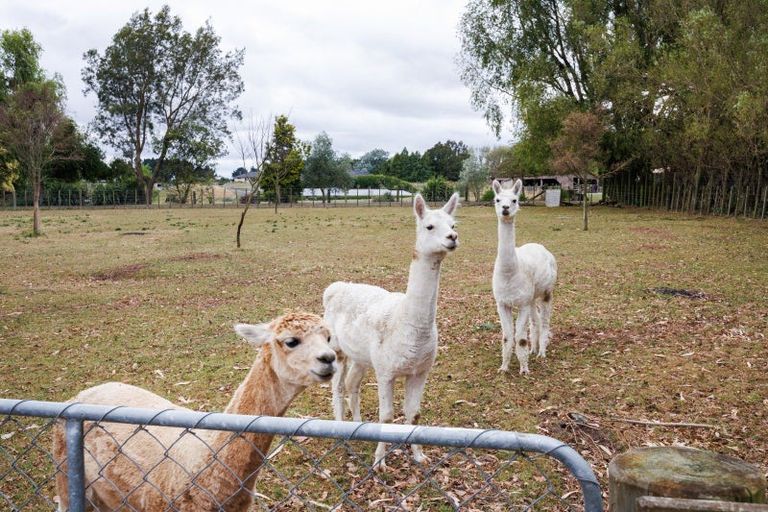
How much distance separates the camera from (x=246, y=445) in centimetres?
287

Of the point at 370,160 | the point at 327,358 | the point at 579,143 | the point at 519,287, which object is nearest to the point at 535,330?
the point at 519,287

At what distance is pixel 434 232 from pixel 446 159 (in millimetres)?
99293

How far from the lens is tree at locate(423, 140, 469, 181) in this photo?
100375 millimetres

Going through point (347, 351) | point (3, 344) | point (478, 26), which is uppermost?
point (478, 26)

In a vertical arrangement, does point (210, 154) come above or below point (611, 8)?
below

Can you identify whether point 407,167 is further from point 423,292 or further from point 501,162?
point 423,292

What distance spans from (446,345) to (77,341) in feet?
18.3

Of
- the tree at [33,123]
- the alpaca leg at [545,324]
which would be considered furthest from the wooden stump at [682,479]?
the tree at [33,123]

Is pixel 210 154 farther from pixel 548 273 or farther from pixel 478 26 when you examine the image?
pixel 548 273

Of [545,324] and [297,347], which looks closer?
[297,347]

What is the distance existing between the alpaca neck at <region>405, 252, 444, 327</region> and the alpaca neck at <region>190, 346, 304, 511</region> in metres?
1.85

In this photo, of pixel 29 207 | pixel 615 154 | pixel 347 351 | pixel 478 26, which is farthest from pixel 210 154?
pixel 347 351

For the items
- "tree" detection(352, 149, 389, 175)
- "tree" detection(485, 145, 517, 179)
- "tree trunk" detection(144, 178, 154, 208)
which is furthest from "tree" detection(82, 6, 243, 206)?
"tree" detection(352, 149, 389, 175)

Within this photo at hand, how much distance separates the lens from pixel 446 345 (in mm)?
8312
